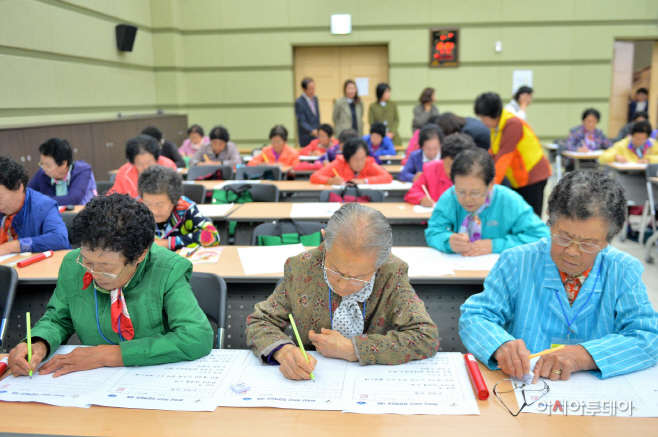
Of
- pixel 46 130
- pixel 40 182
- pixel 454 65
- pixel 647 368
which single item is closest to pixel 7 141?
pixel 46 130

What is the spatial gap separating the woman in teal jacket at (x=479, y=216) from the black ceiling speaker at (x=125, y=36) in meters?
6.80

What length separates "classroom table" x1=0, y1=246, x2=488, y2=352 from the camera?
2.49 m

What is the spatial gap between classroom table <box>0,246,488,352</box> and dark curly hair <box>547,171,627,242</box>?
906mm

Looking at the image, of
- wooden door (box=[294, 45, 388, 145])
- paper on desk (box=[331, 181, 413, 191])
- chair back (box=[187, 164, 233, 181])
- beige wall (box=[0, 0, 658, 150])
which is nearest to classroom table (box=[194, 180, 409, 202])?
paper on desk (box=[331, 181, 413, 191])

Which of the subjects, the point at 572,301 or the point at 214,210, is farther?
the point at 214,210

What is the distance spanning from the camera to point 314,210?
151 inches

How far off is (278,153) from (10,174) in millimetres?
4773

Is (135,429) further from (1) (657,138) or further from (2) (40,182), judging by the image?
(1) (657,138)

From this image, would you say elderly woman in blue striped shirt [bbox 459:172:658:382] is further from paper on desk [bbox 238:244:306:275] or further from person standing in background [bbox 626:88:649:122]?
person standing in background [bbox 626:88:649:122]

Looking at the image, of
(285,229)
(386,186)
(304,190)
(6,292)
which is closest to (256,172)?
(304,190)

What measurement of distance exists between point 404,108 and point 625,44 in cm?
481

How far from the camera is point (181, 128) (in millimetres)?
9656

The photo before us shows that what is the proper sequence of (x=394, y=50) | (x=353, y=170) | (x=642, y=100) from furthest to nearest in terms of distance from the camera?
(x=642, y=100), (x=394, y=50), (x=353, y=170)

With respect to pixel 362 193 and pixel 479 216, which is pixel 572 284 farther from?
pixel 362 193
